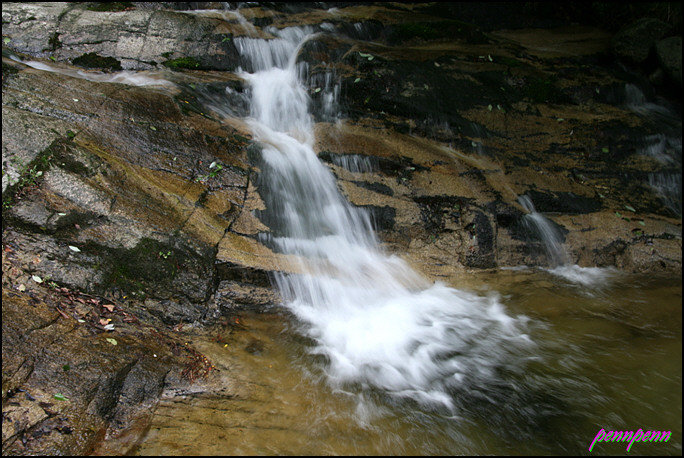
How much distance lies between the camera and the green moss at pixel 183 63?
7664 mm

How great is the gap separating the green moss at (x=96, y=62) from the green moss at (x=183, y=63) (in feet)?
2.81

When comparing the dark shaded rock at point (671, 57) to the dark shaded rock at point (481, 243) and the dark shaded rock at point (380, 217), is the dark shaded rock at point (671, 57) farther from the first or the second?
the dark shaded rock at point (380, 217)

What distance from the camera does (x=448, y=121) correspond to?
748 centimetres

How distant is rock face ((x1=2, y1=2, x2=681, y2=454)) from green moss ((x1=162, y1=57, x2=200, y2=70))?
0.12 feet

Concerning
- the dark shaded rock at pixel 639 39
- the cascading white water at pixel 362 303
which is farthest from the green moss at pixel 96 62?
the dark shaded rock at pixel 639 39

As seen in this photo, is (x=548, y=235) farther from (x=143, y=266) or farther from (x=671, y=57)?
(x=143, y=266)

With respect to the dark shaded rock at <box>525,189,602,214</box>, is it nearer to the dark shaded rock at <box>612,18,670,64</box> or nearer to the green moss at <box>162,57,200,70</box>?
the dark shaded rock at <box>612,18,670,64</box>

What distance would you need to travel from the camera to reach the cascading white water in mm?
4461

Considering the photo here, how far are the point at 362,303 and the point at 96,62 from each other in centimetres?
660

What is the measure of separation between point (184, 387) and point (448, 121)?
627 cm

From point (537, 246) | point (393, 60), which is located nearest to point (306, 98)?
point (393, 60)

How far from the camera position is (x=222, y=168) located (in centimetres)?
562

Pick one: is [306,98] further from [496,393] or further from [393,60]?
[496,393]

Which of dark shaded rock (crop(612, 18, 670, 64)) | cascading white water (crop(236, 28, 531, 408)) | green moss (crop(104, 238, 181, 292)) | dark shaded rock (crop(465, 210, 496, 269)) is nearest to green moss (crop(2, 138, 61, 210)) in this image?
green moss (crop(104, 238, 181, 292))
